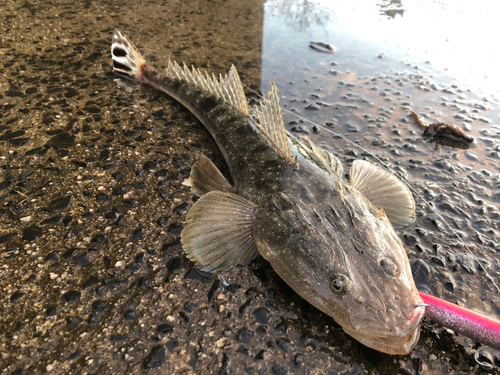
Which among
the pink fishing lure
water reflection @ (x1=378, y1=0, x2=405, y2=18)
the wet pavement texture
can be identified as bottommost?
the wet pavement texture

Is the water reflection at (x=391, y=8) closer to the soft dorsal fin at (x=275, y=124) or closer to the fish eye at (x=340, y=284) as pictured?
the soft dorsal fin at (x=275, y=124)

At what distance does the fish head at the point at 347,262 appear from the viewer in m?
1.64

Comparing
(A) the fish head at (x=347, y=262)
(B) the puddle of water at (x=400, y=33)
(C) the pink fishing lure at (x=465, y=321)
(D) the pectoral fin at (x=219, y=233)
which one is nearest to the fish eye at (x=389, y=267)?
(A) the fish head at (x=347, y=262)

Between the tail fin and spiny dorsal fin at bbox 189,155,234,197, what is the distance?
2.15 m

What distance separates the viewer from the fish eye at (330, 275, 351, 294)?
68.6 inches

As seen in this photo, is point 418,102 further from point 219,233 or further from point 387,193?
point 219,233

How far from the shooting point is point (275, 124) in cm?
254

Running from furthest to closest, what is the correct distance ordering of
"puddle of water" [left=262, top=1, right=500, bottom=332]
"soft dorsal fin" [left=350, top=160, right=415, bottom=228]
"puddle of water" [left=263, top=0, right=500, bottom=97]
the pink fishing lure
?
"puddle of water" [left=263, top=0, right=500, bottom=97], "soft dorsal fin" [left=350, top=160, right=415, bottom=228], "puddle of water" [left=262, top=1, right=500, bottom=332], the pink fishing lure

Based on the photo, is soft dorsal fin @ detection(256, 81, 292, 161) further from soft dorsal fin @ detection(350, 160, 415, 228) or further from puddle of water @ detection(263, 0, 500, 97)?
puddle of water @ detection(263, 0, 500, 97)

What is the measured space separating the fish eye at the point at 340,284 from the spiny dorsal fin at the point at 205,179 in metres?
1.17

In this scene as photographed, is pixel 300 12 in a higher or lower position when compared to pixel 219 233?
higher

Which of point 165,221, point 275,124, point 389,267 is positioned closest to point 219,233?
point 165,221

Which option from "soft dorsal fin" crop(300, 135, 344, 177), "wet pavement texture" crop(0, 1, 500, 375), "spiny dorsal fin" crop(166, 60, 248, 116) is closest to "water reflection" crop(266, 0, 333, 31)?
"wet pavement texture" crop(0, 1, 500, 375)

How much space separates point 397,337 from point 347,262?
430 mm
